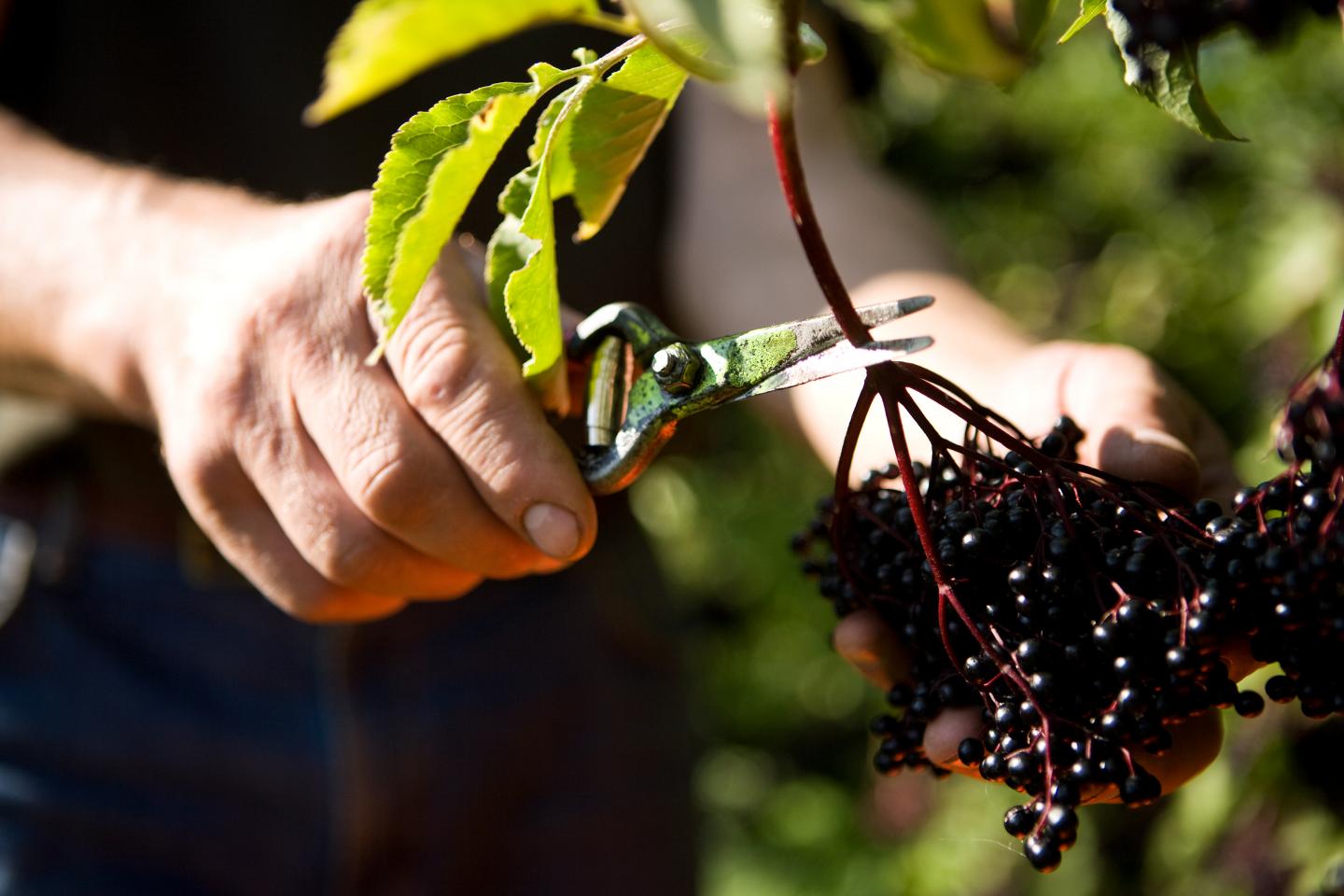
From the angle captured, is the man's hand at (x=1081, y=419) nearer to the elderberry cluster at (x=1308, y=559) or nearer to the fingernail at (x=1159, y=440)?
the fingernail at (x=1159, y=440)

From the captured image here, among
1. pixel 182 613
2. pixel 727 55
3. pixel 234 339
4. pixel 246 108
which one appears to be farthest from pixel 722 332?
pixel 727 55

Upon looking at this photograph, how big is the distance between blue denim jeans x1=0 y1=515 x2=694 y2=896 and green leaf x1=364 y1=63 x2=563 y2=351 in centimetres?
113

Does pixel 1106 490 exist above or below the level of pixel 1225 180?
above

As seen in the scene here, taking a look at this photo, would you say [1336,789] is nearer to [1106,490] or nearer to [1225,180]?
[1106,490]

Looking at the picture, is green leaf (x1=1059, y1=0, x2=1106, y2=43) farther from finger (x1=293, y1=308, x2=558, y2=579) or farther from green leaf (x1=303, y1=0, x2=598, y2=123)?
finger (x1=293, y1=308, x2=558, y2=579)

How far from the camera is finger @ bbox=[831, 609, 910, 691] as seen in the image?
0.81m

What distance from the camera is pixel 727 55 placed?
0.43m

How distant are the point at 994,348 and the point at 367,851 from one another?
1136 mm

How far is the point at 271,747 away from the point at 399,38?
1.44 metres

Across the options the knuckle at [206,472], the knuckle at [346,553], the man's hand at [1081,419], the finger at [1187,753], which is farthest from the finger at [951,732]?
the knuckle at [206,472]

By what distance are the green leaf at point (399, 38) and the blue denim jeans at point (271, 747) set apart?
1355 mm

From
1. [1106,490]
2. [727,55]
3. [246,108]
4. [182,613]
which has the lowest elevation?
[182,613]

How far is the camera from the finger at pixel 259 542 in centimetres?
104

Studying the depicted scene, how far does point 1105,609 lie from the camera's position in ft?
2.20
